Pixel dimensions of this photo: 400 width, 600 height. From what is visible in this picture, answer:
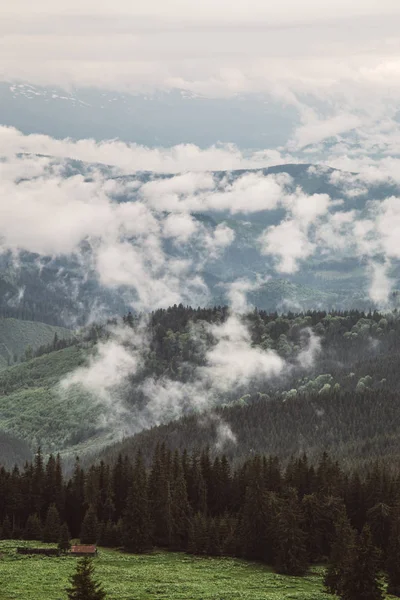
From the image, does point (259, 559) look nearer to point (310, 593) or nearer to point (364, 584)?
point (310, 593)

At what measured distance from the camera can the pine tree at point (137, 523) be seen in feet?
578

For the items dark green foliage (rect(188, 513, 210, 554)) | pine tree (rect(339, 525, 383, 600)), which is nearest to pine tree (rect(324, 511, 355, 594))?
pine tree (rect(339, 525, 383, 600))

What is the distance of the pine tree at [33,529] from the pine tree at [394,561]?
71091mm

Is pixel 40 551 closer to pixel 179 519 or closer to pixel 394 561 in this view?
pixel 179 519

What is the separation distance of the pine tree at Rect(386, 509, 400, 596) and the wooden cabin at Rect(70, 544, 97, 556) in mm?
52365

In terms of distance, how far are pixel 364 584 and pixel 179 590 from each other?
29.8m

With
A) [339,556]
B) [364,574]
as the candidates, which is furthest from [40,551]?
[364,574]

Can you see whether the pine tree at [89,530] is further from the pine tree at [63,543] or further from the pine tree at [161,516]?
the pine tree at [161,516]

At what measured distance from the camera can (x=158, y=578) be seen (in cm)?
14075

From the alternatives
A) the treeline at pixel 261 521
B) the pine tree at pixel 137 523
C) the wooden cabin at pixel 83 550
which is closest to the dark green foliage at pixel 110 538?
the treeline at pixel 261 521

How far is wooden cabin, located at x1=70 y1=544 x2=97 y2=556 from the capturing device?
530 feet

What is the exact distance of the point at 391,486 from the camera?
18650cm

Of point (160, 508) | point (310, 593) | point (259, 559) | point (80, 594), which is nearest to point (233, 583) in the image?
point (310, 593)

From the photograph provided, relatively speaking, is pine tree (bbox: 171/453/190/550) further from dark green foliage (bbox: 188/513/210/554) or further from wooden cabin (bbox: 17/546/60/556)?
wooden cabin (bbox: 17/546/60/556)
